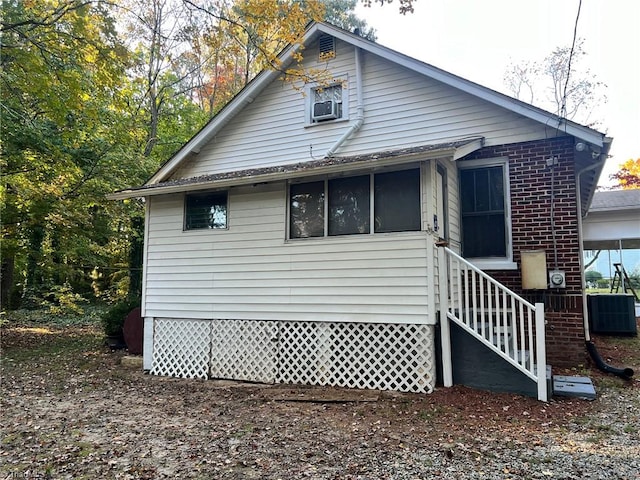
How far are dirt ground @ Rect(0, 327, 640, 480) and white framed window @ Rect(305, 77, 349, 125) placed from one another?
516 centimetres

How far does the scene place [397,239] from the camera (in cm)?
641

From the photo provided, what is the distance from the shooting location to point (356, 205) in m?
6.89

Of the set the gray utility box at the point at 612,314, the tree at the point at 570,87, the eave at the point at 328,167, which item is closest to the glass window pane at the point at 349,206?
the eave at the point at 328,167

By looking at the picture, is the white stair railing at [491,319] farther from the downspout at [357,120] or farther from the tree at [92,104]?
the tree at [92,104]

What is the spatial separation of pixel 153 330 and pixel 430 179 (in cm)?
584

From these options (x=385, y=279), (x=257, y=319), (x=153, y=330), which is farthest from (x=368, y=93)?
(x=153, y=330)

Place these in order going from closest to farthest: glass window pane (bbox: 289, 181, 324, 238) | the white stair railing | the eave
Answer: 1. the white stair railing
2. the eave
3. glass window pane (bbox: 289, 181, 324, 238)

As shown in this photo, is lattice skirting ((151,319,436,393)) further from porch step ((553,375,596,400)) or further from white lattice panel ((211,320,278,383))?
porch step ((553,375,596,400))

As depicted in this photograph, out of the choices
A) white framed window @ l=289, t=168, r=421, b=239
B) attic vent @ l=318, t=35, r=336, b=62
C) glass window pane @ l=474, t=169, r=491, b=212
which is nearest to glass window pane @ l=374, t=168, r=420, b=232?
white framed window @ l=289, t=168, r=421, b=239

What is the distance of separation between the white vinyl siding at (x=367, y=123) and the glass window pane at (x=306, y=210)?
59.8 inches

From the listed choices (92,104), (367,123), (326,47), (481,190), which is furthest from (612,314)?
(92,104)

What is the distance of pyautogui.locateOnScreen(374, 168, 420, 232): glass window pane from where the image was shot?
643 cm

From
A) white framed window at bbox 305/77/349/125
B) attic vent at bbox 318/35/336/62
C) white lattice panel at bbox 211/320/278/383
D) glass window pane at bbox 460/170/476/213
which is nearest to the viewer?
white lattice panel at bbox 211/320/278/383

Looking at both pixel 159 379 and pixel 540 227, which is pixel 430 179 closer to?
pixel 540 227
